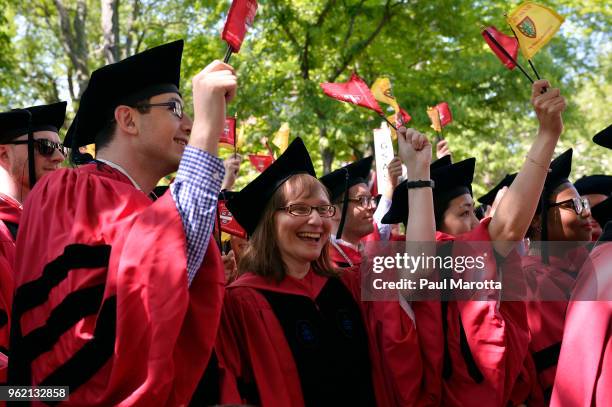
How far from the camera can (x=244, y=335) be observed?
3127 millimetres

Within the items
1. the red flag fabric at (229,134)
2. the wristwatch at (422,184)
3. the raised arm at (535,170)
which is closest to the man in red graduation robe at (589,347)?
the raised arm at (535,170)

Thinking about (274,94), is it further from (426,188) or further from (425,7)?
(426,188)

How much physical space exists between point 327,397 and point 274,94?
29.9 feet

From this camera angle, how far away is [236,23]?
105 inches

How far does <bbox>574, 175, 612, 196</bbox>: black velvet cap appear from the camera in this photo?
5.50 meters

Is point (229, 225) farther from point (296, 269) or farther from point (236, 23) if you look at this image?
point (236, 23)

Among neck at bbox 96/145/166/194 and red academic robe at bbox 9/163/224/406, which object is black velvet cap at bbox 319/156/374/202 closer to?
neck at bbox 96/145/166/194

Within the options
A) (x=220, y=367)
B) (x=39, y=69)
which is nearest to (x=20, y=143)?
(x=220, y=367)

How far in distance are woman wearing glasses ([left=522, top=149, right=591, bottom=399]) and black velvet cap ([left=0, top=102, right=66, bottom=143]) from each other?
3265mm

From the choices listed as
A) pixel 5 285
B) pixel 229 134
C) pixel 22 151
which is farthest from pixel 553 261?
pixel 22 151

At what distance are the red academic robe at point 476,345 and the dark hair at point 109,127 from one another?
5.78ft

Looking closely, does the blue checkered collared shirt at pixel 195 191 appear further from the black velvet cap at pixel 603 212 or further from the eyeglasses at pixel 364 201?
the eyeglasses at pixel 364 201

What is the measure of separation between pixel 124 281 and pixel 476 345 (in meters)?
1.96

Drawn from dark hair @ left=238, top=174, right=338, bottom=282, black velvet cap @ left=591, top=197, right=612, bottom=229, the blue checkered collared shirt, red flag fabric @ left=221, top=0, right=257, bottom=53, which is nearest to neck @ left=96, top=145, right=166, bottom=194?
the blue checkered collared shirt
